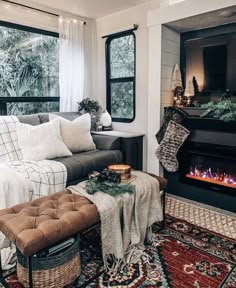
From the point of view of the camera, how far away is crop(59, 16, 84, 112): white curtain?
369 centimetres

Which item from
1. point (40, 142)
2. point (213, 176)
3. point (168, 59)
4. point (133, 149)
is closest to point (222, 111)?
point (213, 176)

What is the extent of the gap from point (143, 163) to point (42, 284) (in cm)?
233

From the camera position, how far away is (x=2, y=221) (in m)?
1.56

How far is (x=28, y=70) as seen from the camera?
11.6ft

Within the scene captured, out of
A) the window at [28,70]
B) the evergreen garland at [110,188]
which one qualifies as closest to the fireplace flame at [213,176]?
the evergreen garland at [110,188]

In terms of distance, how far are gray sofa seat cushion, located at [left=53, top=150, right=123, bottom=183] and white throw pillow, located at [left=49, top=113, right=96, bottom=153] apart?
0.10 m

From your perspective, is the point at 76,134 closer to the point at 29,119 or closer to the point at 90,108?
the point at 29,119

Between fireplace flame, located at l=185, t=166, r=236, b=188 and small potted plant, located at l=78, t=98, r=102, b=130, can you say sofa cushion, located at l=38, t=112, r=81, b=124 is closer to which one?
small potted plant, located at l=78, t=98, r=102, b=130

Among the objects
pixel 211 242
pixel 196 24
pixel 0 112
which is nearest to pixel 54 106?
pixel 0 112

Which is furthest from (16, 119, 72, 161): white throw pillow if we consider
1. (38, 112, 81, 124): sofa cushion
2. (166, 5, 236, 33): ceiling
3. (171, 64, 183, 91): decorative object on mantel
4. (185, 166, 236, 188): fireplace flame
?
(166, 5, 236, 33): ceiling

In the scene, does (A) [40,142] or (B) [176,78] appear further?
(B) [176,78]

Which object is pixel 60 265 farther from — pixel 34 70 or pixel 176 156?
pixel 34 70

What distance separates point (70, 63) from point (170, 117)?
5.56 ft

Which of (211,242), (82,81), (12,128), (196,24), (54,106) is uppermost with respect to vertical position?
(196,24)
